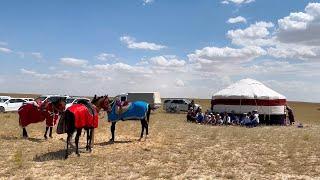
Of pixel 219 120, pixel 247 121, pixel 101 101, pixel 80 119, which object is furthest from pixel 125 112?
pixel 219 120

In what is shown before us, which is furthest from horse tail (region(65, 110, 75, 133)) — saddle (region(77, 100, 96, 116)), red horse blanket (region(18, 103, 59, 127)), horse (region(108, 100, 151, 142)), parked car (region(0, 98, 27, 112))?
parked car (region(0, 98, 27, 112))

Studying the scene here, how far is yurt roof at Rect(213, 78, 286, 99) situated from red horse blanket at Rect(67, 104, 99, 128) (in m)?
18.9

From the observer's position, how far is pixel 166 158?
13.9 m

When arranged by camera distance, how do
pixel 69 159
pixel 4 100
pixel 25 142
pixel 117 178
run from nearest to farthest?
pixel 117 178 < pixel 69 159 < pixel 25 142 < pixel 4 100

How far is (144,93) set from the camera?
47.0 meters

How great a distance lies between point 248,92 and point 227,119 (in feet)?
10.8

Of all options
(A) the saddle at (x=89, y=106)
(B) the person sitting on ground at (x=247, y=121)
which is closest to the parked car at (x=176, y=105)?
(B) the person sitting on ground at (x=247, y=121)

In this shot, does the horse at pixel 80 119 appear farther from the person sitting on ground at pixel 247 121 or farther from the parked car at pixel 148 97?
the parked car at pixel 148 97

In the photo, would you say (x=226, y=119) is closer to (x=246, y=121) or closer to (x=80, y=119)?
(x=246, y=121)

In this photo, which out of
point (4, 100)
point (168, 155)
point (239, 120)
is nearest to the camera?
point (168, 155)

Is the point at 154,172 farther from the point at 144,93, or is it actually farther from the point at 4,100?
the point at 144,93

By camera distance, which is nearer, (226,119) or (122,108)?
(122,108)

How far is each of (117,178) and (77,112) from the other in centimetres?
334

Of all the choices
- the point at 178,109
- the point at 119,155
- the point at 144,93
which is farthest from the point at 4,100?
the point at 119,155
